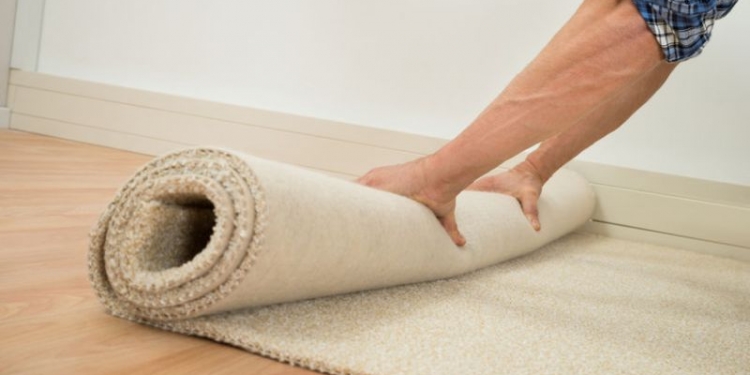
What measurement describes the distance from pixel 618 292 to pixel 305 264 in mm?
809

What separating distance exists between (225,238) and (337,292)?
0.29 metres

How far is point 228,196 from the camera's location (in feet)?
2.95

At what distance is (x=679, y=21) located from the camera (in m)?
1.19

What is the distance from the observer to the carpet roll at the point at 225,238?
0.89 metres

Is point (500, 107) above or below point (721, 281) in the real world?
above

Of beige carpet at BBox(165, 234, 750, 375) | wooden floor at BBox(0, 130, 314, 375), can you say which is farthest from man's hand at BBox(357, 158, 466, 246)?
wooden floor at BBox(0, 130, 314, 375)

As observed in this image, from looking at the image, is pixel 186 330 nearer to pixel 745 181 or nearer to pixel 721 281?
pixel 721 281

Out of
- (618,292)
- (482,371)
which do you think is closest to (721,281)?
(618,292)

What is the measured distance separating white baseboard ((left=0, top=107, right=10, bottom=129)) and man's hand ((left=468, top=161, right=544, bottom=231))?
2262 millimetres

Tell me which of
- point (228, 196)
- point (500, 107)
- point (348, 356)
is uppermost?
point (500, 107)

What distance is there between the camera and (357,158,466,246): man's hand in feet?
4.37

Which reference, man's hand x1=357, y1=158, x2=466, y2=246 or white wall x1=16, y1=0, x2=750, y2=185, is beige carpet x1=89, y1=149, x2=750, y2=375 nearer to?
man's hand x1=357, y1=158, x2=466, y2=246

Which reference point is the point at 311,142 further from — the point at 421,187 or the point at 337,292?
the point at 337,292

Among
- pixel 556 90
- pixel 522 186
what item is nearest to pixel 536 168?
pixel 522 186
